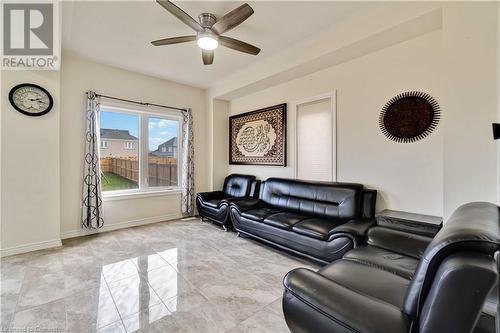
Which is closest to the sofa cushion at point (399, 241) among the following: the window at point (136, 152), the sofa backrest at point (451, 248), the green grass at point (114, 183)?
the sofa backrest at point (451, 248)

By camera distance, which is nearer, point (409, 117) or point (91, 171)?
point (409, 117)

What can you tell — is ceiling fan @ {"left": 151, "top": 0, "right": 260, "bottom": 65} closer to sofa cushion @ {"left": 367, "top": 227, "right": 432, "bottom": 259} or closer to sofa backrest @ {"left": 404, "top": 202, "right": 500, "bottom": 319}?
sofa backrest @ {"left": 404, "top": 202, "right": 500, "bottom": 319}

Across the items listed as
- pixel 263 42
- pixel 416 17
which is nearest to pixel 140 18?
pixel 263 42

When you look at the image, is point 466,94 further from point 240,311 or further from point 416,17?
point 240,311

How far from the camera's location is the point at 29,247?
10.1ft

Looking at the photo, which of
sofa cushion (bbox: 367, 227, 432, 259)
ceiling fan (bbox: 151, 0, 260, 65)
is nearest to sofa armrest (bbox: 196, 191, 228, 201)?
ceiling fan (bbox: 151, 0, 260, 65)

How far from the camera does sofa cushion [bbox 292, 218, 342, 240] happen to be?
255 cm

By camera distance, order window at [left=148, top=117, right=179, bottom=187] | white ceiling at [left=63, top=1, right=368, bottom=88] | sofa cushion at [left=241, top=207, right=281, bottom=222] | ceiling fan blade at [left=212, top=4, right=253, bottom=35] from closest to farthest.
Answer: ceiling fan blade at [left=212, top=4, right=253, bottom=35] → white ceiling at [left=63, top=1, right=368, bottom=88] → sofa cushion at [left=241, top=207, right=281, bottom=222] → window at [left=148, top=117, right=179, bottom=187]

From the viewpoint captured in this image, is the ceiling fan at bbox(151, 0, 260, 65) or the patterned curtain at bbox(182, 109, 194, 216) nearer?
the ceiling fan at bbox(151, 0, 260, 65)

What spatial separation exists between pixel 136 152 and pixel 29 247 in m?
2.03

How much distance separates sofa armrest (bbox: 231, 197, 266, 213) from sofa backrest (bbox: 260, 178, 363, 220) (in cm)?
13

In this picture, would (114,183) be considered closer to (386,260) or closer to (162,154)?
(162,154)

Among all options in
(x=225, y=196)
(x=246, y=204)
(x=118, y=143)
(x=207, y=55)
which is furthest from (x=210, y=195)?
(x=207, y=55)

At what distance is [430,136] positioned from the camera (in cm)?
254
